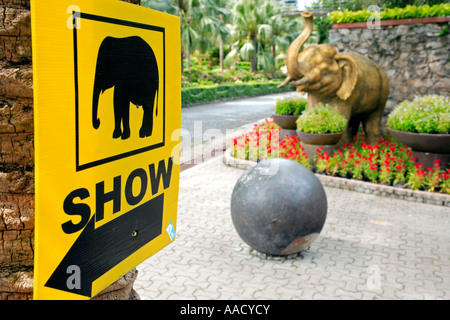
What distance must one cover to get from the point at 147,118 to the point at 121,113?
16 cm

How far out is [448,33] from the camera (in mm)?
11109

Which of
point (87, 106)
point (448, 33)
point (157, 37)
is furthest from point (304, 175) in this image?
point (448, 33)

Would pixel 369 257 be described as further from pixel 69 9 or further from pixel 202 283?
pixel 69 9

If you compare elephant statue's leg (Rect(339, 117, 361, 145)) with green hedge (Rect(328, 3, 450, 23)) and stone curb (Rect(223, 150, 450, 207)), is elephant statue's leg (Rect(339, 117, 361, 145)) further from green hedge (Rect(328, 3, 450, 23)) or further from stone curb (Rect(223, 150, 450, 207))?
green hedge (Rect(328, 3, 450, 23))

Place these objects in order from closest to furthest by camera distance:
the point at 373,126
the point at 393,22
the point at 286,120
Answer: the point at 373,126, the point at 393,22, the point at 286,120

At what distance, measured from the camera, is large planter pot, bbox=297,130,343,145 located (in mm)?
9492

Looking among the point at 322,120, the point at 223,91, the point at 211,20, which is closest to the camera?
the point at 322,120

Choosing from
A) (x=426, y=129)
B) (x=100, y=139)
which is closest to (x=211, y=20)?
(x=426, y=129)

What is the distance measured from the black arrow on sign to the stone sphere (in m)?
3.77

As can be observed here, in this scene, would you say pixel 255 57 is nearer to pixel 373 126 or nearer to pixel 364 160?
pixel 373 126

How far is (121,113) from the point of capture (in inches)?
58.9

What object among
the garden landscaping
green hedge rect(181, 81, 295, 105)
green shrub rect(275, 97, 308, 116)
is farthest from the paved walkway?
green hedge rect(181, 81, 295, 105)

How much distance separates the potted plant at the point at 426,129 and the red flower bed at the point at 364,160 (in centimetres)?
25

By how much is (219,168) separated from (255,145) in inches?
45.2
